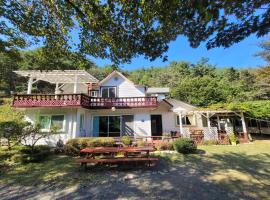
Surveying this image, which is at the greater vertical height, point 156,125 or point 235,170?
point 156,125

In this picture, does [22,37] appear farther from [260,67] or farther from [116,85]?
[260,67]

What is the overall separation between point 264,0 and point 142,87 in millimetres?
14743

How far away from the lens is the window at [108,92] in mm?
17922

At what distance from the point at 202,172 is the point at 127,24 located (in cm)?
640

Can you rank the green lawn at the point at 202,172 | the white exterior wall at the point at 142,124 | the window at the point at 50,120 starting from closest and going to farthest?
the green lawn at the point at 202,172 < the window at the point at 50,120 < the white exterior wall at the point at 142,124

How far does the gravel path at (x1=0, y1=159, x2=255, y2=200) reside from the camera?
5117 mm

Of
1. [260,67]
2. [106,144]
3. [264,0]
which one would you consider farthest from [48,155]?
[260,67]

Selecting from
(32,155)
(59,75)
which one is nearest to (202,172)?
(32,155)

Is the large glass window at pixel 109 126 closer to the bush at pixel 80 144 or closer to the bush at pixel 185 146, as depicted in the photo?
the bush at pixel 80 144

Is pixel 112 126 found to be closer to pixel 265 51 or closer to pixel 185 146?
pixel 185 146

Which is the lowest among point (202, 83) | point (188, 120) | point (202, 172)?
point (202, 172)

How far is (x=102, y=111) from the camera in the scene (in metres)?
17.1

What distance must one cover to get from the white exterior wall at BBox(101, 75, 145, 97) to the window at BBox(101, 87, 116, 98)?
420 millimetres

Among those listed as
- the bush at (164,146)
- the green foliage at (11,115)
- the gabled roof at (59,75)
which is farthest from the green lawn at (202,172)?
the gabled roof at (59,75)
